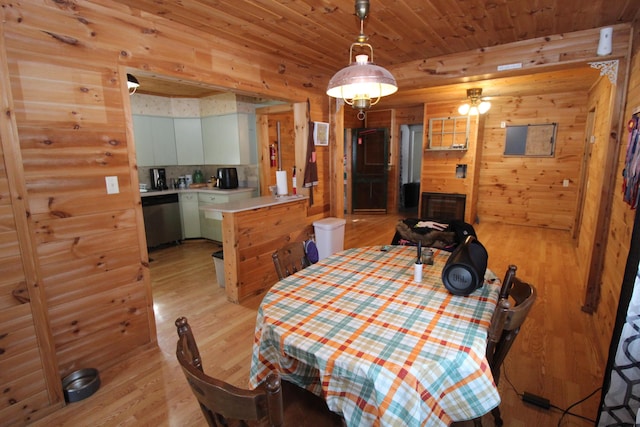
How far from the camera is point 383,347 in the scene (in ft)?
3.69

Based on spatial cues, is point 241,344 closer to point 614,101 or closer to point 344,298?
point 344,298

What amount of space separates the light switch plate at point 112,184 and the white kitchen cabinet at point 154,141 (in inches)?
118

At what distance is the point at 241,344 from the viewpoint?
2424 millimetres

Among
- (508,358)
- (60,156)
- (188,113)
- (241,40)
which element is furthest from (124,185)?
(188,113)

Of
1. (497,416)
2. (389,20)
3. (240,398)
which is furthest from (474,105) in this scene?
(240,398)

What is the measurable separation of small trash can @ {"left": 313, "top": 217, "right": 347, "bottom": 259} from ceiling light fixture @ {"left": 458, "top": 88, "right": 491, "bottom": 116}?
305 cm

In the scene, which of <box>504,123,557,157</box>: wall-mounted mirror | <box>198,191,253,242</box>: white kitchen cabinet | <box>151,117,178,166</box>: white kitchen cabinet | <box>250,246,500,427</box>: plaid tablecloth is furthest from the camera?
<box>504,123,557,157</box>: wall-mounted mirror

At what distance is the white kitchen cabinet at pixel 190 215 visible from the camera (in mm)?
5041

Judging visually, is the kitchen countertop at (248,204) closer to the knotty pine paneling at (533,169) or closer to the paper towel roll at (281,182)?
the paper towel roll at (281,182)

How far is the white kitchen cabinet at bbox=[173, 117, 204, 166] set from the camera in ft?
17.3

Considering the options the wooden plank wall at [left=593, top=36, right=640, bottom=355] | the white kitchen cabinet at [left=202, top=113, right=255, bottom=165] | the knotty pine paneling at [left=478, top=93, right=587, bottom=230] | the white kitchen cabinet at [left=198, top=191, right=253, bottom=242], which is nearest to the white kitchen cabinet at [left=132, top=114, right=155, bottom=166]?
the white kitchen cabinet at [left=202, top=113, right=255, bottom=165]

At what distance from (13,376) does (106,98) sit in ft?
5.51

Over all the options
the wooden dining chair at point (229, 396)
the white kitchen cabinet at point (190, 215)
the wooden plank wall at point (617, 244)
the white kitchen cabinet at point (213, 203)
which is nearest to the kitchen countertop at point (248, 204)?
the white kitchen cabinet at point (213, 203)

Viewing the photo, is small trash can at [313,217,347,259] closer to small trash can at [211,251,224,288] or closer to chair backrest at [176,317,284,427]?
small trash can at [211,251,224,288]
